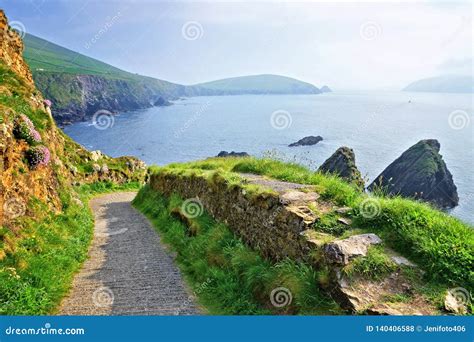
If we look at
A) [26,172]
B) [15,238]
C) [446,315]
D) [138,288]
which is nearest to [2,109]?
[26,172]

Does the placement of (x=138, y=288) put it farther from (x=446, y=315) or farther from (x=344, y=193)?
(x=446, y=315)

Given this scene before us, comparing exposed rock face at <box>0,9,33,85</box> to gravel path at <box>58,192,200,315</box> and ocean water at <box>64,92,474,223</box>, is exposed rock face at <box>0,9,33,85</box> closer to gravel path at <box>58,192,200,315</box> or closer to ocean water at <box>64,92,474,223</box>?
gravel path at <box>58,192,200,315</box>

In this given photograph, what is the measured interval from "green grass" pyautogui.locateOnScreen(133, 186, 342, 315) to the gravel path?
20.8 inches

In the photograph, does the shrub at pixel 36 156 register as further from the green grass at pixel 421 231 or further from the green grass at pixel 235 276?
the green grass at pixel 421 231

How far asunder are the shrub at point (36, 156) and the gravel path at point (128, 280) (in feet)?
13.3

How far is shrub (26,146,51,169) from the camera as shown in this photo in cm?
1451

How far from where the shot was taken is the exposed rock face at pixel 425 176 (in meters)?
56.8

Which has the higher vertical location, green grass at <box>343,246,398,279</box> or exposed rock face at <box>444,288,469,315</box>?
green grass at <box>343,246,398,279</box>

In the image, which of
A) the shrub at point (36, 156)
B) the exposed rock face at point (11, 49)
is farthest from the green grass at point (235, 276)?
the exposed rock face at point (11, 49)

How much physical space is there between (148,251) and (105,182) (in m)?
24.5

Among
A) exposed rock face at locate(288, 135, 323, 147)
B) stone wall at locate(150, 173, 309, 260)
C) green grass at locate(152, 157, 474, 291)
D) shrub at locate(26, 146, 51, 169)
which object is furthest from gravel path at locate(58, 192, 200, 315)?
exposed rock face at locate(288, 135, 323, 147)

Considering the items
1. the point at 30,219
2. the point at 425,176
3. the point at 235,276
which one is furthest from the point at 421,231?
the point at 425,176

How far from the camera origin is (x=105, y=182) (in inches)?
1471

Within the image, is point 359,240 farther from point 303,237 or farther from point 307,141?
point 307,141
